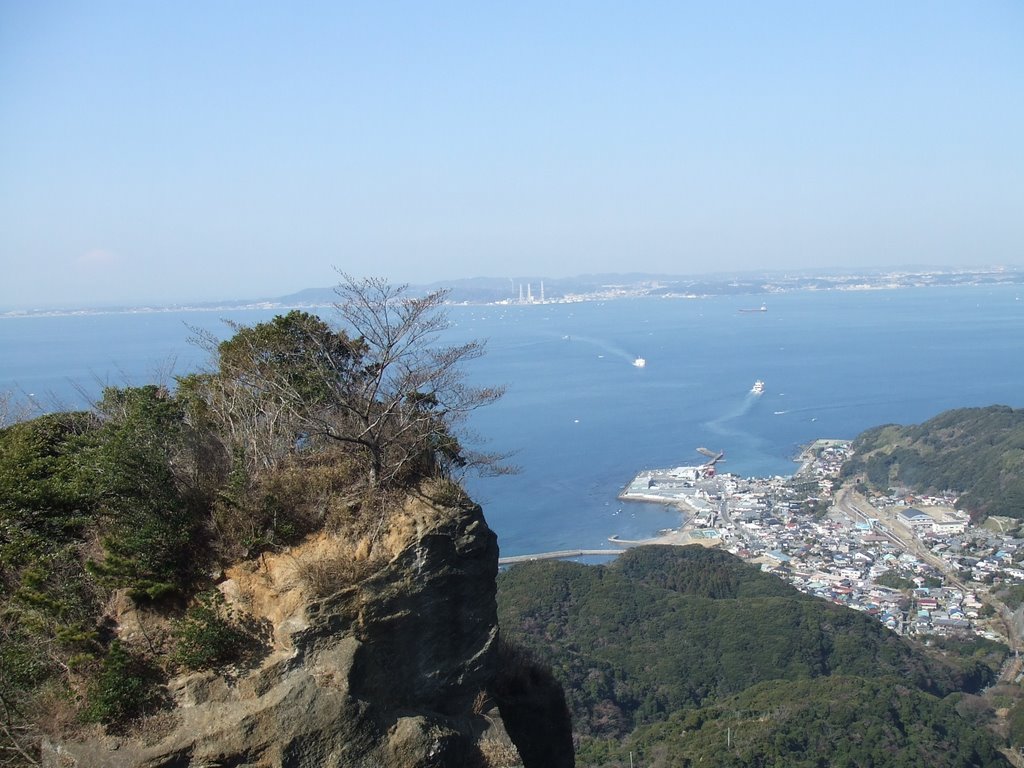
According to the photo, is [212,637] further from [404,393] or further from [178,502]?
[404,393]

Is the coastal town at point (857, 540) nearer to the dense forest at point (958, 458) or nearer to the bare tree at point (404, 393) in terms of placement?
the dense forest at point (958, 458)

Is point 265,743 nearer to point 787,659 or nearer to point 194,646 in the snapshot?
point 194,646


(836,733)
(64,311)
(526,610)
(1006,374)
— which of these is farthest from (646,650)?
(64,311)

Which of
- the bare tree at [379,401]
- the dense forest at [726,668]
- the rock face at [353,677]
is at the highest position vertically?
the bare tree at [379,401]

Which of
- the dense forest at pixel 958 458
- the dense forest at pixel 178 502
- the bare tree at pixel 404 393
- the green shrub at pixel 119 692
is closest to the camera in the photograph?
the green shrub at pixel 119 692

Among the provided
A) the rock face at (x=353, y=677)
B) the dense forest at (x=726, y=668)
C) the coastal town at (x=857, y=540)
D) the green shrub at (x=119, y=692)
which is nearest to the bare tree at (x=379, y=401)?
the rock face at (x=353, y=677)

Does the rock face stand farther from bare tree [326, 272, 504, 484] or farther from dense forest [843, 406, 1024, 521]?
dense forest [843, 406, 1024, 521]
